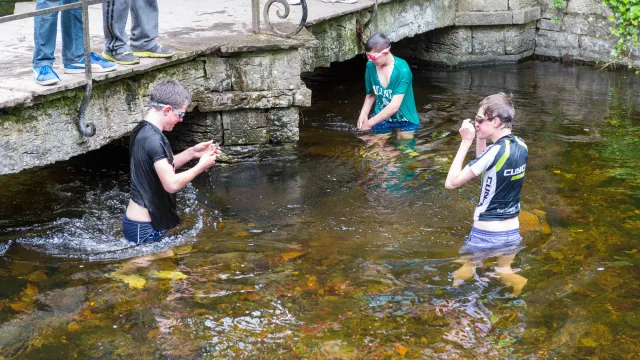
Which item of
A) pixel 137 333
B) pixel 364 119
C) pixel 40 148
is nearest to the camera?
pixel 137 333

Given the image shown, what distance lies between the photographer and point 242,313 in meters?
4.77

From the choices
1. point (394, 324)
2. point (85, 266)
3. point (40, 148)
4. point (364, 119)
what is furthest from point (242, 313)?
point (364, 119)

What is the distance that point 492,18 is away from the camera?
11.6 metres

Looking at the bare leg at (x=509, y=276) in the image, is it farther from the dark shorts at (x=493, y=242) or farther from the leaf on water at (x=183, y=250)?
the leaf on water at (x=183, y=250)

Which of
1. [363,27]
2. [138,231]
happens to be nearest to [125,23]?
[138,231]

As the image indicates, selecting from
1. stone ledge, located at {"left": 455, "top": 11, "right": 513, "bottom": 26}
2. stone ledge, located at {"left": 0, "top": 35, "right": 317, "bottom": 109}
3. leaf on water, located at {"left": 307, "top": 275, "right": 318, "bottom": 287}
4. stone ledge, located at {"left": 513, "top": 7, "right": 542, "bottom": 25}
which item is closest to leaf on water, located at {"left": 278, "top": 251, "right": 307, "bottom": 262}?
leaf on water, located at {"left": 307, "top": 275, "right": 318, "bottom": 287}

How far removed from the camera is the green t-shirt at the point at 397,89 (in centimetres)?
805

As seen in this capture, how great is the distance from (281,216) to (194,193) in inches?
39.2

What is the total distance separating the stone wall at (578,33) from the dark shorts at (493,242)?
697 cm

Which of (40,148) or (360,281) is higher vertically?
(40,148)

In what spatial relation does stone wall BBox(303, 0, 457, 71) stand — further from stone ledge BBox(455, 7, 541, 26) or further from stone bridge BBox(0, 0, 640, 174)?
stone ledge BBox(455, 7, 541, 26)

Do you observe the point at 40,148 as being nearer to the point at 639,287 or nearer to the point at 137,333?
the point at 137,333

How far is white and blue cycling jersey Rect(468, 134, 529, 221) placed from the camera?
201 inches

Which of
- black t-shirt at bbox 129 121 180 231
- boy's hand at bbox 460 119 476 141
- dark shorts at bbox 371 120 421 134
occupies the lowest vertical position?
dark shorts at bbox 371 120 421 134
